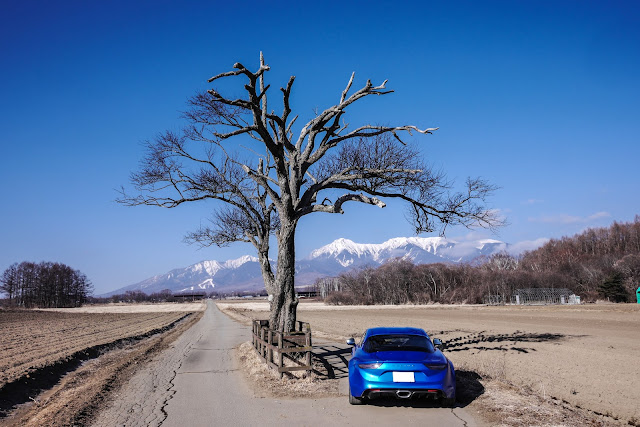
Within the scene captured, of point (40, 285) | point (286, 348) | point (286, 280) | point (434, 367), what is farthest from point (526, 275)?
point (40, 285)

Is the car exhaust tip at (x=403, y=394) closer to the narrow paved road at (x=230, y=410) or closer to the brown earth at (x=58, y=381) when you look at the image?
the narrow paved road at (x=230, y=410)

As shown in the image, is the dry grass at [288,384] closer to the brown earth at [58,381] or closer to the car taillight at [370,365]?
the car taillight at [370,365]

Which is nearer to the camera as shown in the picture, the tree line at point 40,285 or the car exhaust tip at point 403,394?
the car exhaust tip at point 403,394

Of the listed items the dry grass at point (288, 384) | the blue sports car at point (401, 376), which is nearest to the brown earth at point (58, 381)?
the dry grass at point (288, 384)

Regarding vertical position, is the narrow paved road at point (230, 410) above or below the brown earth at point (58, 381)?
above

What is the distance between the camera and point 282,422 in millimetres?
7547

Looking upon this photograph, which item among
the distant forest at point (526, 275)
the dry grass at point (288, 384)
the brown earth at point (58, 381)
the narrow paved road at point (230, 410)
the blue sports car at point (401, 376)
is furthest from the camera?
the distant forest at point (526, 275)

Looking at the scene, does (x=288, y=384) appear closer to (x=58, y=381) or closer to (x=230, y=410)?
(x=230, y=410)

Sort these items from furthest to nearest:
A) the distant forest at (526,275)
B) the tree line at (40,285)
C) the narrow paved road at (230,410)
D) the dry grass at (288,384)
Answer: the tree line at (40,285)
the distant forest at (526,275)
the dry grass at (288,384)
the narrow paved road at (230,410)

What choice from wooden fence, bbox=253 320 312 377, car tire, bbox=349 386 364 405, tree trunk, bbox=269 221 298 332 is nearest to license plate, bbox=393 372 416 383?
car tire, bbox=349 386 364 405

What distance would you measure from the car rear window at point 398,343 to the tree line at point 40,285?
147 metres

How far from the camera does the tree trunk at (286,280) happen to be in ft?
44.3

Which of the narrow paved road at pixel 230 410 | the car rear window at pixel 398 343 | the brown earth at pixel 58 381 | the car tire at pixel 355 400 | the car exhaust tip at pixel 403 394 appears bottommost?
the brown earth at pixel 58 381

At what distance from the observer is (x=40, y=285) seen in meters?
138
